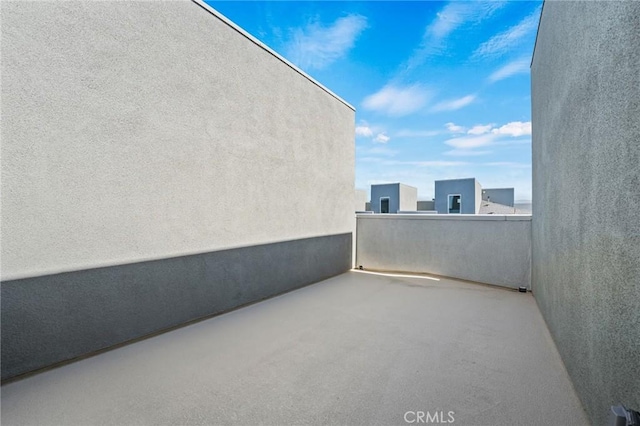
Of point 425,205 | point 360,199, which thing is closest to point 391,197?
point 360,199

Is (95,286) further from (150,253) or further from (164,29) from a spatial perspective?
(164,29)

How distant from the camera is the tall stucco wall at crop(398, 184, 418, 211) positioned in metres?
18.9

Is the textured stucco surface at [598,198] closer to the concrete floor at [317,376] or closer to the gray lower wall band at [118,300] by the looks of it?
the concrete floor at [317,376]

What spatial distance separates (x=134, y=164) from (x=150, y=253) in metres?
0.82

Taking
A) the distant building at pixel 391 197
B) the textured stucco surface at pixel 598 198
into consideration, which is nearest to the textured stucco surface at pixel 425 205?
the distant building at pixel 391 197

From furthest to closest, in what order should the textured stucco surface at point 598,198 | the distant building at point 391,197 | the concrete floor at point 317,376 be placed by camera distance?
the distant building at point 391,197 < the concrete floor at point 317,376 < the textured stucco surface at point 598,198

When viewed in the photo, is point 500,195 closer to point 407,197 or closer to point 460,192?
point 460,192

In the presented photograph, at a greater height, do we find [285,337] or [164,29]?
[164,29]

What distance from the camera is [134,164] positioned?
2436mm

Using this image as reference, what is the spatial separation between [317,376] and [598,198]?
193 centimetres

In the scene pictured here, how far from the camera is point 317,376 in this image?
6.31 ft

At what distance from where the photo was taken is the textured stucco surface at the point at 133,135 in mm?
1915

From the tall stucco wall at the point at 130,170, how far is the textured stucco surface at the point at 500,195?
22.3 metres

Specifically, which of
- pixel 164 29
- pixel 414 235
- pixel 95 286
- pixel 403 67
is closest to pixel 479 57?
pixel 403 67
